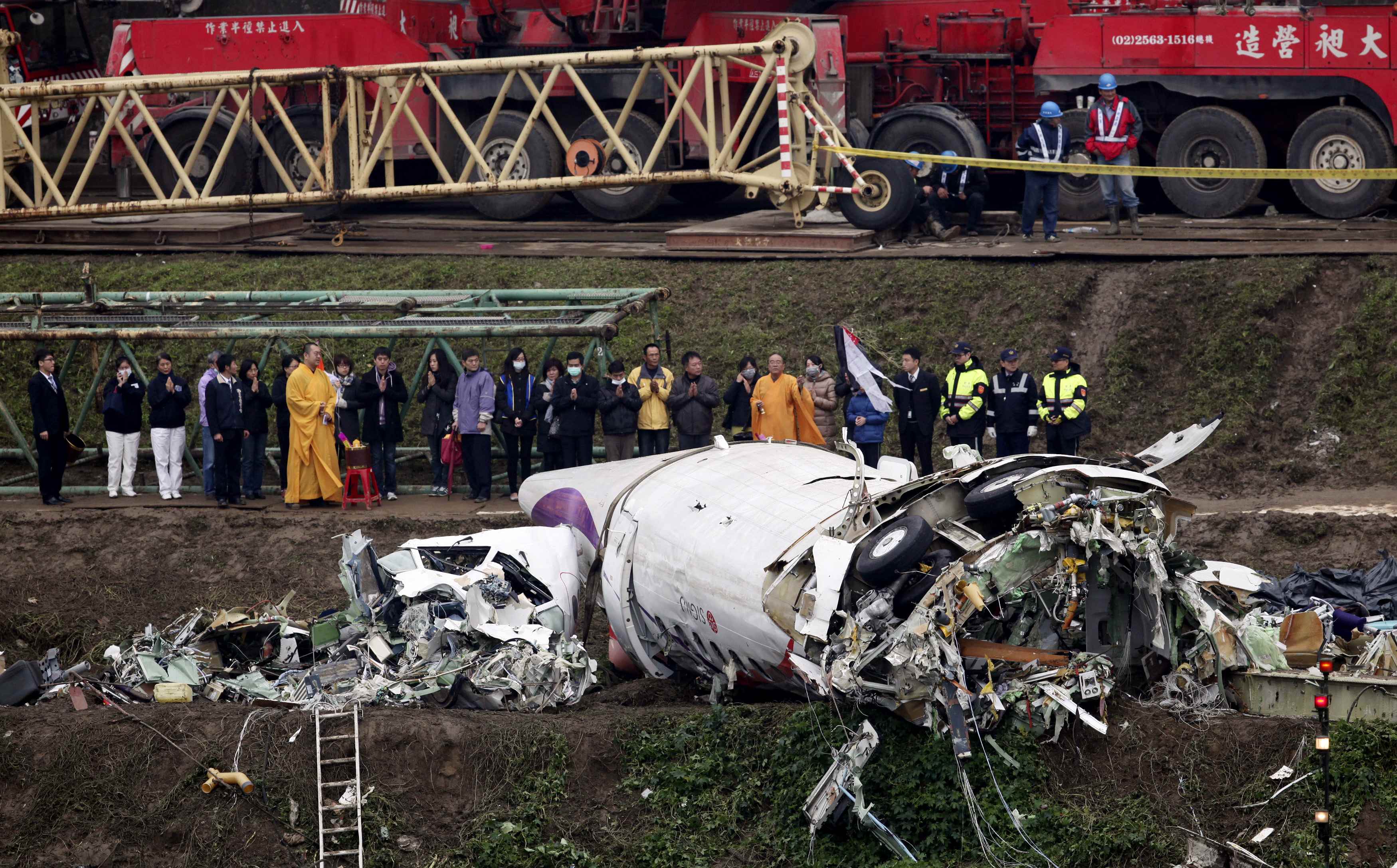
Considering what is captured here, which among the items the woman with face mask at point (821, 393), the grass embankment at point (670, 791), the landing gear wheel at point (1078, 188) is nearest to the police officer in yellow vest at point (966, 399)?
the woman with face mask at point (821, 393)

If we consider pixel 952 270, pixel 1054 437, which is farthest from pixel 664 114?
pixel 1054 437

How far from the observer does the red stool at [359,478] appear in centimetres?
1686

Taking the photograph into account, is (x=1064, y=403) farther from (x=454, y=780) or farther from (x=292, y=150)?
(x=292, y=150)

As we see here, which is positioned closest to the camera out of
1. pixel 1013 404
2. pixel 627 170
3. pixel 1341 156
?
pixel 1013 404

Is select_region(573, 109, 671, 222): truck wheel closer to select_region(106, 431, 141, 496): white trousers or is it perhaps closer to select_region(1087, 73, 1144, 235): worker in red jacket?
select_region(1087, 73, 1144, 235): worker in red jacket

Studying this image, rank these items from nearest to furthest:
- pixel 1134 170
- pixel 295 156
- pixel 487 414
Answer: pixel 487 414
pixel 1134 170
pixel 295 156

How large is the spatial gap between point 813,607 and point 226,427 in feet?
29.1

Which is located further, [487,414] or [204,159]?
[204,159]

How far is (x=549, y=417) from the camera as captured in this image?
16.5 meters

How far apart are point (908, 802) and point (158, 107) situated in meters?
19.2

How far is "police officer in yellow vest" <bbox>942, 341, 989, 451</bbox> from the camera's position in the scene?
15750mm

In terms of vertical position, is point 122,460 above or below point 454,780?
above

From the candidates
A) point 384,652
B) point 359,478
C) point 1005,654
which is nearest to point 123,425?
point 359,478

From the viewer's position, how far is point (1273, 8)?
65.3 ft
